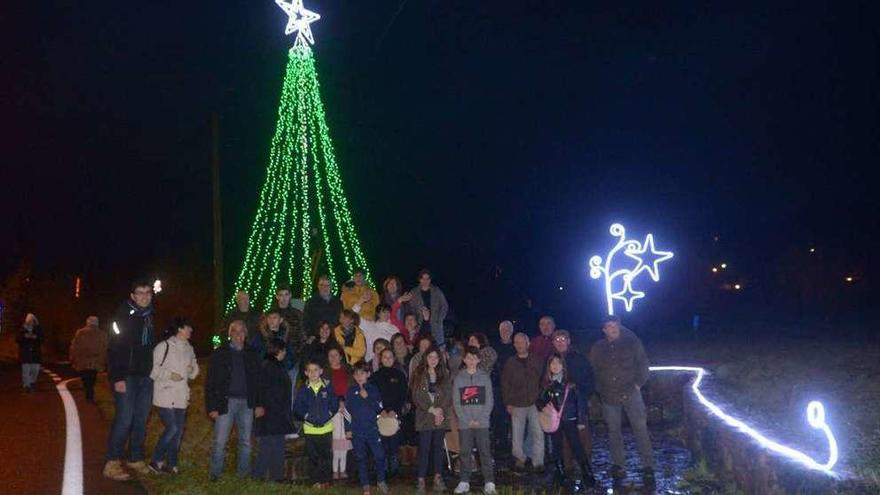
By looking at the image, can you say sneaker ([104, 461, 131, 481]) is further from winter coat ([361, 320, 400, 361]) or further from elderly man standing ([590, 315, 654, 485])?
elderly man standing ([590, 315, 654, 485])

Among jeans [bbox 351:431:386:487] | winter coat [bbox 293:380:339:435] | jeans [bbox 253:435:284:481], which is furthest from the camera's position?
winter coat [bbox 293:380:339:435]

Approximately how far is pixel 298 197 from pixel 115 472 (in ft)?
32.1

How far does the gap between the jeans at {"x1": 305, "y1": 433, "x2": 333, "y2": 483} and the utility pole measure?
793cm

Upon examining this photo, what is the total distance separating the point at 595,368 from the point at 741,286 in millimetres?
62182

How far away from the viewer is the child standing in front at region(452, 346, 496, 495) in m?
9.02

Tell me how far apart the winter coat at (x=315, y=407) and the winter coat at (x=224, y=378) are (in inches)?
22.3

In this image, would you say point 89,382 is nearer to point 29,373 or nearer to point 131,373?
point 29,373

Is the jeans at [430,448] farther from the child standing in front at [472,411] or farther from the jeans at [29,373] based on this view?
the jeans at [29,373]

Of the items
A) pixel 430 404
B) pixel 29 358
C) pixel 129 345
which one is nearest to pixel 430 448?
pixel 430 404

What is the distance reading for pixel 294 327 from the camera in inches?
421

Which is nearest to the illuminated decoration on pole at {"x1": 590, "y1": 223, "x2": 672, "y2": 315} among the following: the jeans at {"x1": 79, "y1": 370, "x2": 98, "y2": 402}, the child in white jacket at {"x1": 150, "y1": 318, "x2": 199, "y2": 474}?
the child in white jacket at {"x1": 150, "y1": 318, "x2": 199, "y2": 474}

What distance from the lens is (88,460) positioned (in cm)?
936

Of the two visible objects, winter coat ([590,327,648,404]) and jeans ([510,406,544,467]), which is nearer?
winter coat ([590,327,648,404])

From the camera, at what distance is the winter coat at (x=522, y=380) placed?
1015 centimetres
